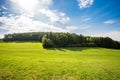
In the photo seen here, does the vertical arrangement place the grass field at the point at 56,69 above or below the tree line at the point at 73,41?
below

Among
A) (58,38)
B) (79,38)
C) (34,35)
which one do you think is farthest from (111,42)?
(34,35)

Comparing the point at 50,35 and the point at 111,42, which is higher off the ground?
the point at 50,35

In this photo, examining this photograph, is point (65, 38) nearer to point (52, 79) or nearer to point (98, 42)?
point (98, 42)

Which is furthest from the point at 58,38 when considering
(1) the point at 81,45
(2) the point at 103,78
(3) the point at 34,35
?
(2) the point at 103,78

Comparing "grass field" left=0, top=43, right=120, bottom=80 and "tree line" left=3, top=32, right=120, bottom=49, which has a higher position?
"tree line" left=3, top=32, right=120, bottom=49

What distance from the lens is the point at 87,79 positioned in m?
13.9

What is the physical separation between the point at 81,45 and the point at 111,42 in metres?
25.7

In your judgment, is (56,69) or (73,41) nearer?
(56,69)

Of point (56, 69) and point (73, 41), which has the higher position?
point (73, 41)

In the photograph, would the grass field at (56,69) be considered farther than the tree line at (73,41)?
No

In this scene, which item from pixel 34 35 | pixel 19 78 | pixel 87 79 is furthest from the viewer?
pixel 34 35

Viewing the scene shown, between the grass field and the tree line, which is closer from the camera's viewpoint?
the grass field

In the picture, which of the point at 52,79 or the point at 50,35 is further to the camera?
the point at 50,35

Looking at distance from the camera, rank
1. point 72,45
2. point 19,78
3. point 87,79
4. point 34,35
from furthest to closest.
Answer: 1. point 34,35
2. point 72,45
3. point 87,79
4. point 19,78
